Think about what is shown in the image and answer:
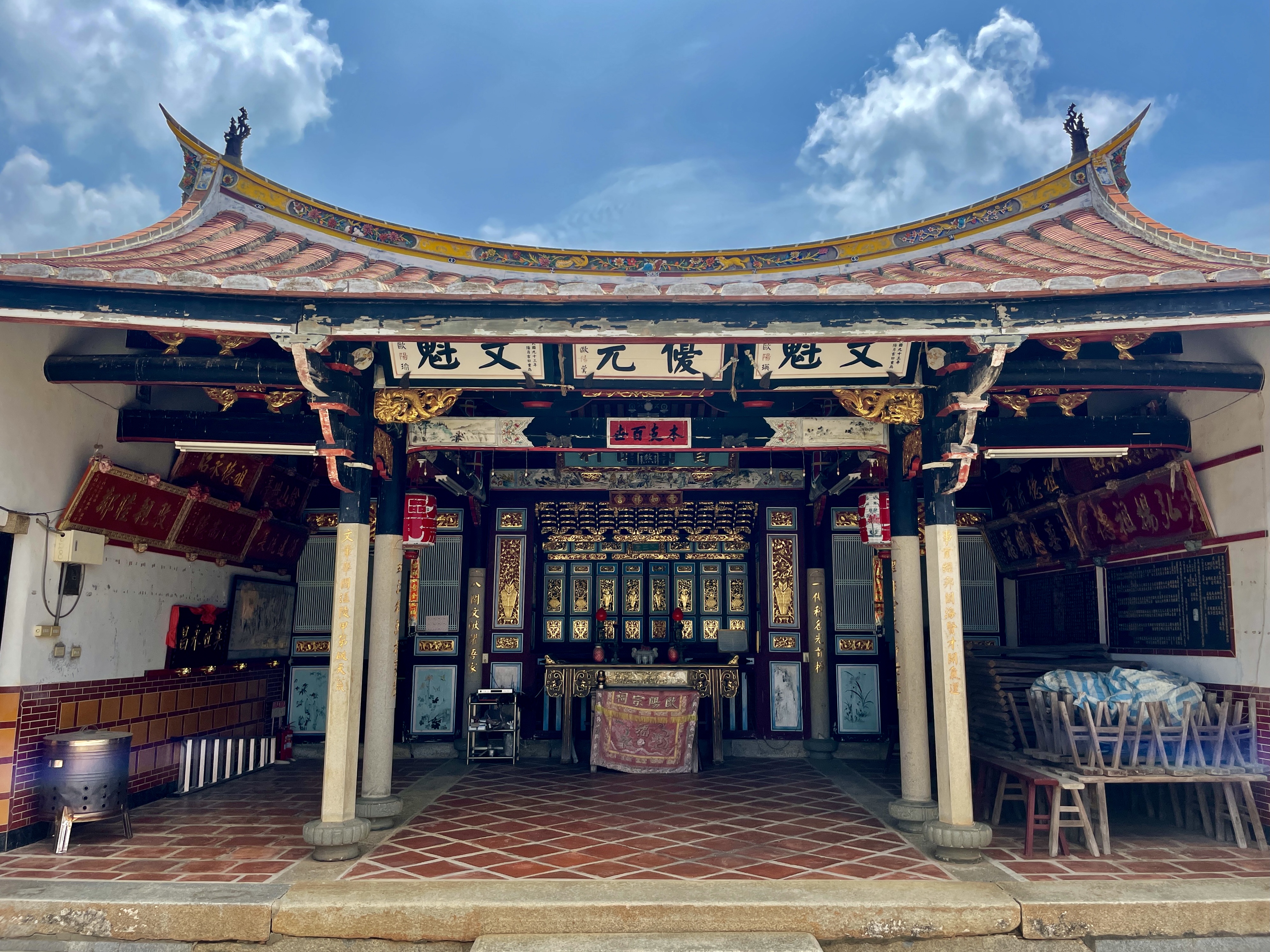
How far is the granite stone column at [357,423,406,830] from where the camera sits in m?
6.63

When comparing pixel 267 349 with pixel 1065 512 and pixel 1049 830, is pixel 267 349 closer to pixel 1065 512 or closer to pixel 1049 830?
pixel 1049 830

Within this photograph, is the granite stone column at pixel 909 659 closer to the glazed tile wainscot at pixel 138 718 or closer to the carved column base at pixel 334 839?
the carved column base at pixel 334 839

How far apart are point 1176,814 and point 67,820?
8.22 metres

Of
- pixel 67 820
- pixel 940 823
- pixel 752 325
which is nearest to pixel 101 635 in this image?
pixel 67 820

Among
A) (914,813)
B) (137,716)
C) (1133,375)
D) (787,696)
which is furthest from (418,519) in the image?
(1133,375)

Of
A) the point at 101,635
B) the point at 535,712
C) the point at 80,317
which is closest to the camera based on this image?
the point at 80,317

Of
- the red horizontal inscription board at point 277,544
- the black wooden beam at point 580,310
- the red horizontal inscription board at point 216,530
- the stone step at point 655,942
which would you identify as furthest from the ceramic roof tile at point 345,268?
the stone step at point 655,942

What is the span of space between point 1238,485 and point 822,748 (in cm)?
567

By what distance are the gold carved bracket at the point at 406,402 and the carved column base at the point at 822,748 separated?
6519mm

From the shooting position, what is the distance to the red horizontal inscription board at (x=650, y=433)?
712 centimetres

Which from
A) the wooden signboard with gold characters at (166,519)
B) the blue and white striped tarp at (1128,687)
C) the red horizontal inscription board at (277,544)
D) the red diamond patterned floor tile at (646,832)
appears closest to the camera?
the red diamond patterned floor tile at (646,832)

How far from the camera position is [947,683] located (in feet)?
19.5

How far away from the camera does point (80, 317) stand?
17.1 feet

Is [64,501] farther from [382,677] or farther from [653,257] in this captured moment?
[653,257]
